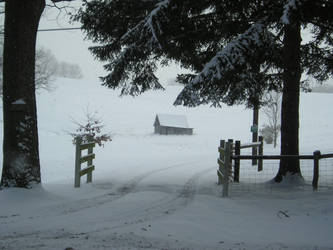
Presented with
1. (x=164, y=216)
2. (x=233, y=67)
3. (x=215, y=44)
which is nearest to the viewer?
(x=164, y=216)

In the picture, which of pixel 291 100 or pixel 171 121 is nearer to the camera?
pixel 291 100

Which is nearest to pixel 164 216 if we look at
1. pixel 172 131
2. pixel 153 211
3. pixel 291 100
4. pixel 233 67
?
pixel 153 211

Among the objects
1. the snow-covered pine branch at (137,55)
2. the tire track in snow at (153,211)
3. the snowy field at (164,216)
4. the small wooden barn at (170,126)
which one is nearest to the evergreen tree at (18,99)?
the snowy field at (164,216)

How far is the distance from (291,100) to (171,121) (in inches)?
1424

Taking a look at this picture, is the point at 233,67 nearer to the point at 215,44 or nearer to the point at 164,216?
the point at 215,44

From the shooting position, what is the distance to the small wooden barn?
42.6 m

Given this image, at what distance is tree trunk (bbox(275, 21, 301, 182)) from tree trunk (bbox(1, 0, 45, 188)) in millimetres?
6342

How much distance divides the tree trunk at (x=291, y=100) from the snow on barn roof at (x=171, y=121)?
113 feet

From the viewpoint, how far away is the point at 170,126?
141 feet

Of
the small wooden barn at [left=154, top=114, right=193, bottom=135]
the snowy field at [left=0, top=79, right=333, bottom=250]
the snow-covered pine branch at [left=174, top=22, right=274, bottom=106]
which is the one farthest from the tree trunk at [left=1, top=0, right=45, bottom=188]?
the small wooden barn at [left=154, top=114, right=193, bottom=135]

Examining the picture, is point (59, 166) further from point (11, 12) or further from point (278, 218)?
point (278, 218)

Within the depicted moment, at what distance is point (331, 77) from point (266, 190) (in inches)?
201

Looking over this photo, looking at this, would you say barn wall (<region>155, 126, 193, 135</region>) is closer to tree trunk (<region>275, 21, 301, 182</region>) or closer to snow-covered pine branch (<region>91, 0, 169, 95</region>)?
snow-covered pine branch (<region>91, 0, 169, 95</region>)

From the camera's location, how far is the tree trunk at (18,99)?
232 inches
